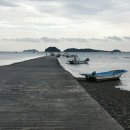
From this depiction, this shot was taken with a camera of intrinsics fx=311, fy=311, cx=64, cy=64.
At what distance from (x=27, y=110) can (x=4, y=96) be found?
3.18 meters

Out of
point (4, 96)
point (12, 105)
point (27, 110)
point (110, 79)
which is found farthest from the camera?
point (110, 79)

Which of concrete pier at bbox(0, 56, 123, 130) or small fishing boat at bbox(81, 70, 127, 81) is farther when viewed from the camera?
small fishing boat at bbox(81, 70, 127, 81)

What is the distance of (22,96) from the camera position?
12930 mm

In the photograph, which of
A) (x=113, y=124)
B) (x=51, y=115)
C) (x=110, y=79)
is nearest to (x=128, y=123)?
(x=113, y=124)

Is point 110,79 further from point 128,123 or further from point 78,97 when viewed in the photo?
point 128,123

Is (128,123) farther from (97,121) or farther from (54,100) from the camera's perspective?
(54,100)

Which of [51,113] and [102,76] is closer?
[51,113]

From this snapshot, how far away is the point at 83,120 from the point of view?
8.61 m

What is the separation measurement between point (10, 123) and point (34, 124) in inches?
25.6

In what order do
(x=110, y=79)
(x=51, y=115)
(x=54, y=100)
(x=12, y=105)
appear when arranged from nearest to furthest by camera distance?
(x=51, y=115) → (x=12, y=105) → (x=54, y=100) → (x=110, y=79)

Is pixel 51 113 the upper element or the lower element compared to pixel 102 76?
upper

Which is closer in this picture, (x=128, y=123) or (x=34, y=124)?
(x=34, y=124)

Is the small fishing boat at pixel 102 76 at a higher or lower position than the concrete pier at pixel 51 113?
lower

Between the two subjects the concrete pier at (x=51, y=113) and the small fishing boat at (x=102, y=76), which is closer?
the concrete pier at (x=51, y=113)
